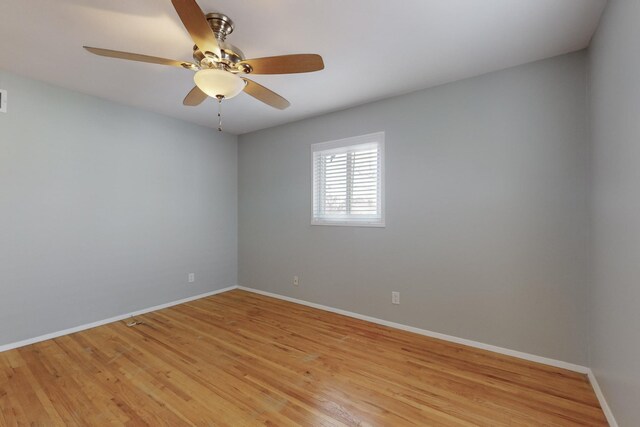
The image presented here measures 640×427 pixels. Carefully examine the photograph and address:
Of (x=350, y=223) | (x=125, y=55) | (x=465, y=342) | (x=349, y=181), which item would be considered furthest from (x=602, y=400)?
(x=125, y=55)

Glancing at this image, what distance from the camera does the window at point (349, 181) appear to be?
3234mm

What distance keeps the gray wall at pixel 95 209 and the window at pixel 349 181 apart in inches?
67.0

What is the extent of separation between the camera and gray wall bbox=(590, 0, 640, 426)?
1366mm

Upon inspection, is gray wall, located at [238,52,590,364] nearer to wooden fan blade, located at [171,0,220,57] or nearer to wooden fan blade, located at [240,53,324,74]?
wooden fan blade, located at [240,53,324,74]

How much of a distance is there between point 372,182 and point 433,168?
0.68m

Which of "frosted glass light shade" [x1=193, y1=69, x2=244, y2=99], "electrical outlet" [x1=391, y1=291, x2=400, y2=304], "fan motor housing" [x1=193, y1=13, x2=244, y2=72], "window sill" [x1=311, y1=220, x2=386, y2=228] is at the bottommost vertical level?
"electrical outlet" [x1=391, y1=291, x2=400, y2=304]

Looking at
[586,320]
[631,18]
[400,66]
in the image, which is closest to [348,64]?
[400,66]

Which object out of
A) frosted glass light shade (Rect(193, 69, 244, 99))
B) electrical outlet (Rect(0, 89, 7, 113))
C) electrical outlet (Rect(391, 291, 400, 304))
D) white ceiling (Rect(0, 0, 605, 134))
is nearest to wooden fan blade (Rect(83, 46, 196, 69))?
frosted glass light shade (Rect(193, 69, 244, 99))

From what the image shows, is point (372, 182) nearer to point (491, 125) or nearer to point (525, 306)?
point (491, 125)

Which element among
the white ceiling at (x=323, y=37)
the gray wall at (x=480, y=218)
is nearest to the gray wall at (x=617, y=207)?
the gray wall at (x=480, y=218)

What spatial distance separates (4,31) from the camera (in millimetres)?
1984

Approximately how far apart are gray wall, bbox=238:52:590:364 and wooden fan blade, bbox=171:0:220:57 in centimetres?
205

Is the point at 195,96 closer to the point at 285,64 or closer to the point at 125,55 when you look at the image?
the point at 125,55

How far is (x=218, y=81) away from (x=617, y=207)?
7.73 ft
